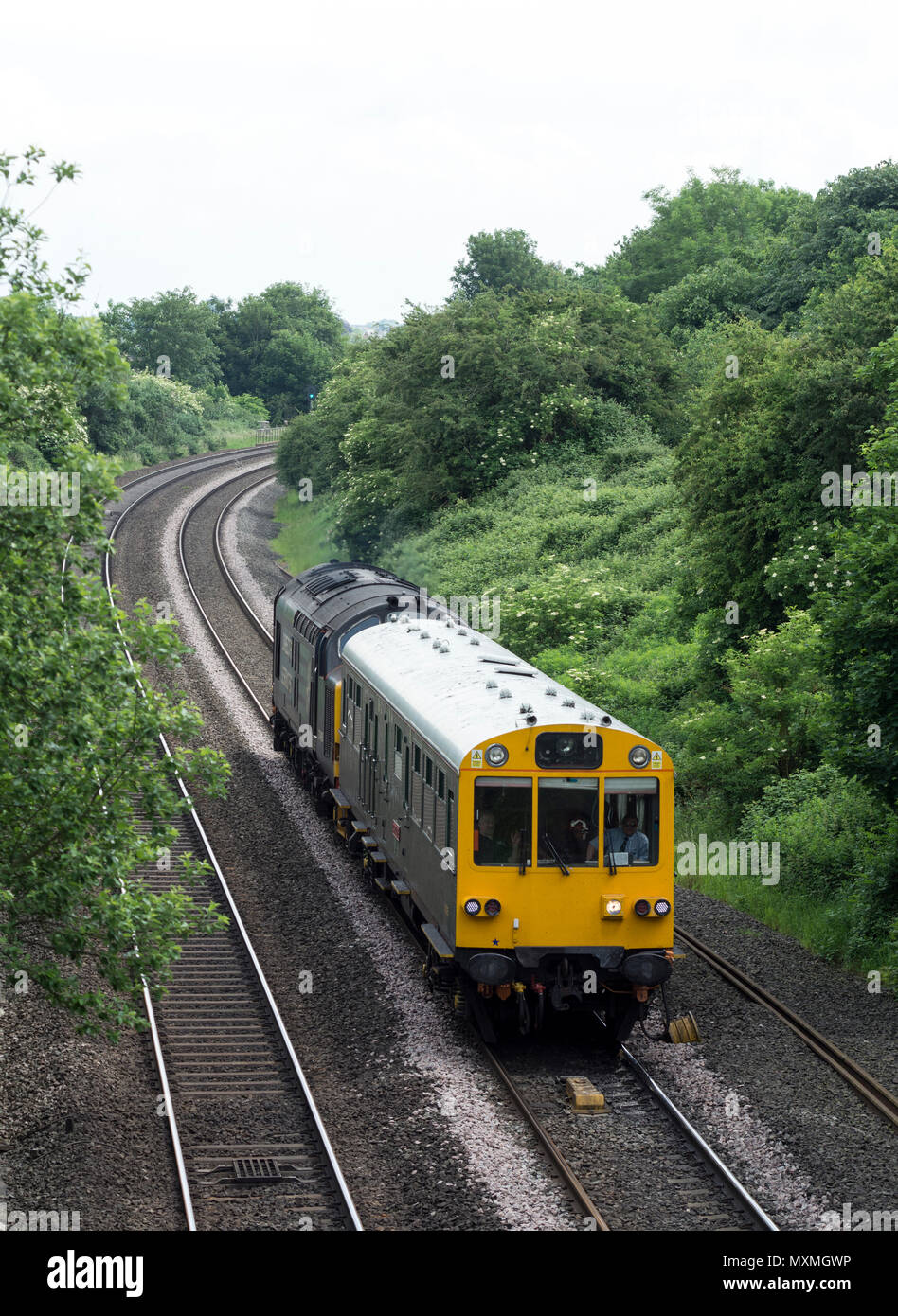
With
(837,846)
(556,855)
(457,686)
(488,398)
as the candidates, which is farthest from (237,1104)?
(488,398)

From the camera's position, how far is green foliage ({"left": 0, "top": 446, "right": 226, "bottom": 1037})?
34.6 feet

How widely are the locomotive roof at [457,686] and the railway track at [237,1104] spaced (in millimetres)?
3609

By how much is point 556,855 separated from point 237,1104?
12.7ft

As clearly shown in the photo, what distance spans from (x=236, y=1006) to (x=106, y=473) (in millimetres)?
7474

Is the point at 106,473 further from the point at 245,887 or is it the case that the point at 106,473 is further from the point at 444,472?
the point at 444,472

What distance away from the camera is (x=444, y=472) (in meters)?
44.8

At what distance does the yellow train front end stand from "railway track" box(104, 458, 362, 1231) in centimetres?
231

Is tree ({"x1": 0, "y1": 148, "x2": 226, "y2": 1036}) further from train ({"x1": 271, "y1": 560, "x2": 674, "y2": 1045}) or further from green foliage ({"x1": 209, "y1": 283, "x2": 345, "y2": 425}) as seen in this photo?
green foliage ({"x1": 209, "y1": 283, "x2": 345, "y2": 425})

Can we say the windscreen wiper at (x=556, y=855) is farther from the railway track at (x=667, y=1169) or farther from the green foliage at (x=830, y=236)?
the green foliage at (x=830, y=236)

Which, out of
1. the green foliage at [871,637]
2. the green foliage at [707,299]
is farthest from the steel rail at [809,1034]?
the green foliage at [707,299]

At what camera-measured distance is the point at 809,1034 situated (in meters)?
14.8

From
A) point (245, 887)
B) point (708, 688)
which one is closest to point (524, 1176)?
point (245, 887)

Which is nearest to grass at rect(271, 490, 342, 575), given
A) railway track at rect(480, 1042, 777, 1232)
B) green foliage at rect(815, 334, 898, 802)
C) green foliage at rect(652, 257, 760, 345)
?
green foliage at rect(652, 257, 760, 345)

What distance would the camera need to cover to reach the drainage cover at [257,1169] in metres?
11.7
